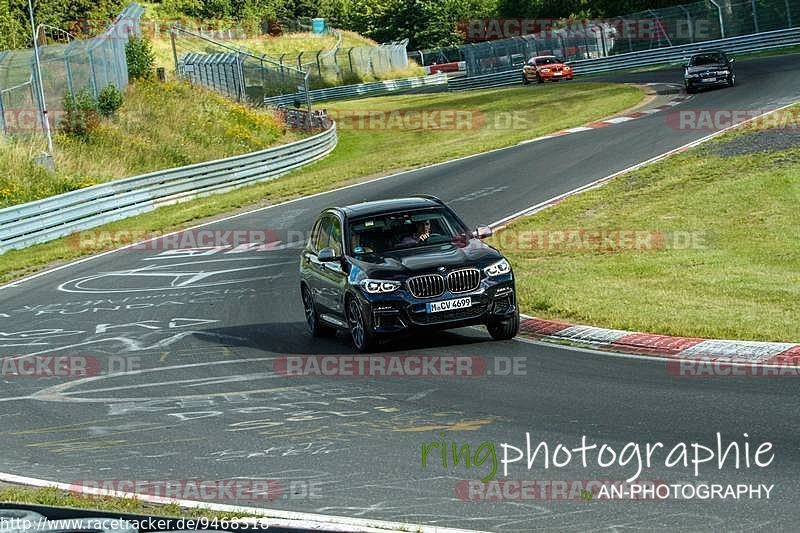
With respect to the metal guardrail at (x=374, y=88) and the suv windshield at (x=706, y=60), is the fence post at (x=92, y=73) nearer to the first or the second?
the suv windshield at (x=706, y=60)

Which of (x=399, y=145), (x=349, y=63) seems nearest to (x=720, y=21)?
(x=399, y=145)

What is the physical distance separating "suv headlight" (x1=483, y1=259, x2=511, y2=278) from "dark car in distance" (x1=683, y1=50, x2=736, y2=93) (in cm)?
3286

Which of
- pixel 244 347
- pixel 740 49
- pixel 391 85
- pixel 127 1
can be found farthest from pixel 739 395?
pixel 127 1

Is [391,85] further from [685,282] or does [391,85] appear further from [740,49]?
[685,282]

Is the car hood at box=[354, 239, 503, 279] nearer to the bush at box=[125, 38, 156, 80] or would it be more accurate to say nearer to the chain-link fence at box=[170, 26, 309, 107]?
the bush at box=[125, 38, 156, 80]

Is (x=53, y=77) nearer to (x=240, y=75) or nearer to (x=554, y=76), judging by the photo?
(x=240, y=75)

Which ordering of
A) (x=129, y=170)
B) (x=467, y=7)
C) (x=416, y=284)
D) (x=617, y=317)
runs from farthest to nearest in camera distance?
(x=467, y=7) → (x=129, y=170) → (x=617, y=317) → (x=416, y=284)

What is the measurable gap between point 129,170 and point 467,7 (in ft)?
276

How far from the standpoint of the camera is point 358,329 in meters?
14.0

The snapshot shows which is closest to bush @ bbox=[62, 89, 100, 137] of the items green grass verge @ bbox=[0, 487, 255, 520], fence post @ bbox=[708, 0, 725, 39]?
green grass verge @ bbox=[0, 487, 255, 520]

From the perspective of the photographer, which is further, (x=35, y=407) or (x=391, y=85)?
(x=391, y=85)

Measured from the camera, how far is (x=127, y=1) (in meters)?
97.3

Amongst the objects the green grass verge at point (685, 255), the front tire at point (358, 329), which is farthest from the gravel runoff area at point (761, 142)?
the front tire at point (358, 329)

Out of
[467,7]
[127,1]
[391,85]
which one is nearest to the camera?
[391,85]
